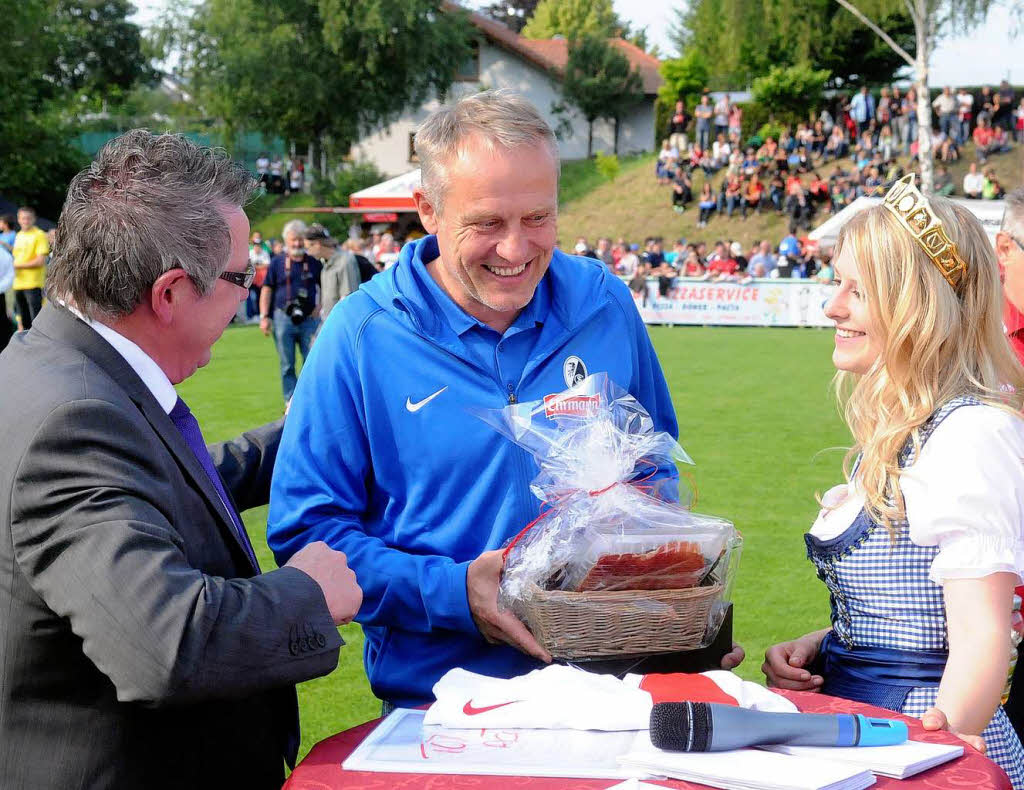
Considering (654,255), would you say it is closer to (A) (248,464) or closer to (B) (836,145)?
(B) (836,145)

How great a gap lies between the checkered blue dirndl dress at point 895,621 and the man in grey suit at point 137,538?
1.11 meters

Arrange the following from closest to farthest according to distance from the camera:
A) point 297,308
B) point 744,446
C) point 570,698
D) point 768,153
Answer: point 570,698 → point 744,446 → point 297,308 → point 768,153

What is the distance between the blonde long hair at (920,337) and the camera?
2.41 meters

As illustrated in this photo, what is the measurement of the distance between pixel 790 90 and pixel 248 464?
145 feet

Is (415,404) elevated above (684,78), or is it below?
below

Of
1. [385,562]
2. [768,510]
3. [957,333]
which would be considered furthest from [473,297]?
[768,510]

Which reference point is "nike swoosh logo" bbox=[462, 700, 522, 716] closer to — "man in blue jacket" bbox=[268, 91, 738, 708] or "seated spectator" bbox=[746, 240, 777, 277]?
"man in blue jacket" bbox=[268, 91, 738, 708]

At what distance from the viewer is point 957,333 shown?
2447 millimetres

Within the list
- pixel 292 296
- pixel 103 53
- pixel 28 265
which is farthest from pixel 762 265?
pixel 103 53

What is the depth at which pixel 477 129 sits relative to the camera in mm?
2613

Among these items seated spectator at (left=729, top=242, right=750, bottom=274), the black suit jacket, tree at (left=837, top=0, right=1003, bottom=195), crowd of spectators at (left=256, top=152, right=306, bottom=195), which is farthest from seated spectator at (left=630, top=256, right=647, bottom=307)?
crowd of spectators at (left=256, top=152, right=306, bottom=195)

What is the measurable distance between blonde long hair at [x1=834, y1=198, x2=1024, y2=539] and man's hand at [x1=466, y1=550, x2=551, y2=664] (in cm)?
82

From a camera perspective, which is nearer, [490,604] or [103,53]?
[490,604]

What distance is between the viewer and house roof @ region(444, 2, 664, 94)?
60.7m
